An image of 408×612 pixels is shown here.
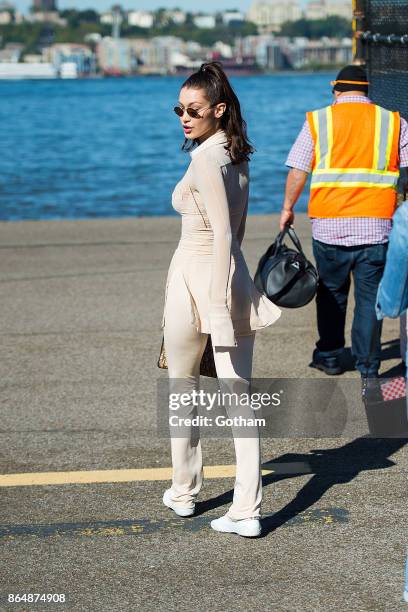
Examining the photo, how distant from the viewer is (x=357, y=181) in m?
6.22

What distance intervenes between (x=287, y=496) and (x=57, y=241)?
751cm

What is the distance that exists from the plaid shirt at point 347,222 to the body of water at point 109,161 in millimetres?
3576

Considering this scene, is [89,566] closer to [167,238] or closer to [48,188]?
[167,238]

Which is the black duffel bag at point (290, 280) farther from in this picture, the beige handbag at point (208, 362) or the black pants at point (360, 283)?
the beige handbag at point (208, 362)

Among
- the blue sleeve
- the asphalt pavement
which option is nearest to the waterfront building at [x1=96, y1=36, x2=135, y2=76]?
the asphalt pavement

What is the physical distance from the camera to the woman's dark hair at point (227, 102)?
4.15m

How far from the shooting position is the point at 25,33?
199 metres

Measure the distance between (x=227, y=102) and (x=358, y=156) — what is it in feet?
7.11

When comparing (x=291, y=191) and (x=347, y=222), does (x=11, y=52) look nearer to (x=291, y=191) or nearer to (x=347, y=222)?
(x=291, y=191)

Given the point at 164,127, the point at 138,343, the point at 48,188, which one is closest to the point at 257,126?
the point at 164,127

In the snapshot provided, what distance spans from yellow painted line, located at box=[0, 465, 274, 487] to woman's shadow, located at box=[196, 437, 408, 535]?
0.67 feet

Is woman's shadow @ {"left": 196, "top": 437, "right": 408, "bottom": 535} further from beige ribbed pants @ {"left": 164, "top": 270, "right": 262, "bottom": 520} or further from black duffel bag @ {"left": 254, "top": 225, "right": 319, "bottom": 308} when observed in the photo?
black duffel bag @ {"left": 254, "top": 225, "right": 319, "bottom": 308}

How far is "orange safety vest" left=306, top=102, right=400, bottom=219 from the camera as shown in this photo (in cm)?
618

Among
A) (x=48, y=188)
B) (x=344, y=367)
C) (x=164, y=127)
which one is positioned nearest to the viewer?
(x=344, y=367)
